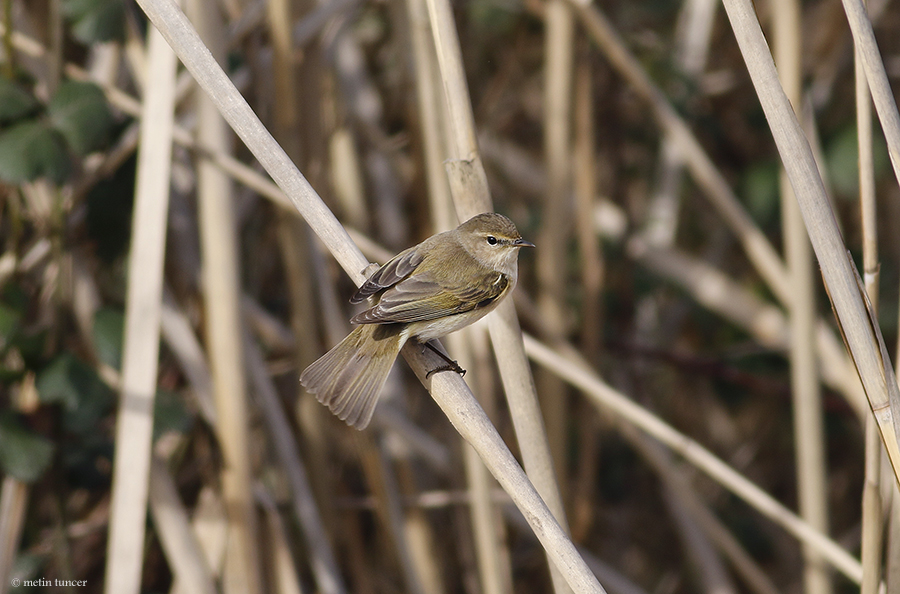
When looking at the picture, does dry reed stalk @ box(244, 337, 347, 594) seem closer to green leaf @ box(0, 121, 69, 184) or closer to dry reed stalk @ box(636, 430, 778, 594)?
green leaf @ box(0, 121, 69, 184)

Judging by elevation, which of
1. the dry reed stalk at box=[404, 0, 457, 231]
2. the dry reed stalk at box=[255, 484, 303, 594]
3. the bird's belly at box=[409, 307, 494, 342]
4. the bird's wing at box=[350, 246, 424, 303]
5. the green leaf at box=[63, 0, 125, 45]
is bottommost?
the dry reed stalk at box=[255, 484, 303, 594]

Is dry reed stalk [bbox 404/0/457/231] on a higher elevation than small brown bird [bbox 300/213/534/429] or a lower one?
higher

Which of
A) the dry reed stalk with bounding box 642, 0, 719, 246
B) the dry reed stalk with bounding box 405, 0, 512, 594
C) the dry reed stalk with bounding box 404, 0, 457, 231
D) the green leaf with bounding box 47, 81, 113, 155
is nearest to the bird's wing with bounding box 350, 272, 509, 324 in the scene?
the dry reed stalk with bounding box 405, 0, 512, 594

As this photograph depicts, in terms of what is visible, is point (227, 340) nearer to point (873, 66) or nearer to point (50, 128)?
point (50, 128)

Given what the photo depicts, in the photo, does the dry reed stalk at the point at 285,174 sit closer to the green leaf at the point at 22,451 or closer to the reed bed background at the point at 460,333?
the reed bed background at the point at 460,333

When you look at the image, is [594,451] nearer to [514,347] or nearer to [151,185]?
[514,347]

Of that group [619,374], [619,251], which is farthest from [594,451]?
[619,251]
